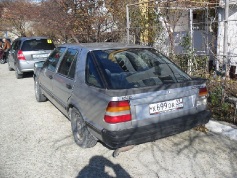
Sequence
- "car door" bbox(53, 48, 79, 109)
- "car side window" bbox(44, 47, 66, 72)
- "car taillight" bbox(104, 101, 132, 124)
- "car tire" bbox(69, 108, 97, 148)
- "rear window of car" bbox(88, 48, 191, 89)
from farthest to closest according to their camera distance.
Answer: "car side window" bbox(44, 47, 66, 72)
"car door" bbox(53, 48, 79, 109)
"car tire" bbox(69, 108, 97, 148)
"rear window of car" bbox(88, 48, 191, 89)
"car taillight" bbox(104, 101, 132, 124)

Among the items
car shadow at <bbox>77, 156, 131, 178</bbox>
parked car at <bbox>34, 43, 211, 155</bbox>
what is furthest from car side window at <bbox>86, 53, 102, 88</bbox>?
car shadow at <bbox>77, 156, 131, 178</bbox>

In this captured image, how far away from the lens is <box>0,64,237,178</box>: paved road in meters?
3.14

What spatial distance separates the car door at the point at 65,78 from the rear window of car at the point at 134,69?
588 mm

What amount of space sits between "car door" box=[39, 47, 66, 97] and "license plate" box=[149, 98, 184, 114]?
2.31m

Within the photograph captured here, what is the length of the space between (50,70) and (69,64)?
1.08 m

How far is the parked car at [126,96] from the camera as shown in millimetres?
2955

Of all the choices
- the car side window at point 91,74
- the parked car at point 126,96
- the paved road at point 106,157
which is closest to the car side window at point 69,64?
the parked car at point 126,96

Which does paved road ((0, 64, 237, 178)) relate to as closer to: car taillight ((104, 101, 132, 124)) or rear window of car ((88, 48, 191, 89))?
car taillight ((104, 101, 132, 124))

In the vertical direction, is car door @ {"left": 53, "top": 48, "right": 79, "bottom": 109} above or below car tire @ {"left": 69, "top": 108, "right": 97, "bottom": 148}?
above

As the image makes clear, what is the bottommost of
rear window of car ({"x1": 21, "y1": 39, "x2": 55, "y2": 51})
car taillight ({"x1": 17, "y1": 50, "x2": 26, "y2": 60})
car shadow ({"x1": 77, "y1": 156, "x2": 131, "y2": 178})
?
car shadow ({"x1": 77, "y1": 156, "x2": 131, "y2": 178})

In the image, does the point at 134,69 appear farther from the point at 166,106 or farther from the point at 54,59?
the point at 54,59

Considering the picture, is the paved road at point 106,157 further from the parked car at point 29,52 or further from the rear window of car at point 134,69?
the parked car at point 29,52

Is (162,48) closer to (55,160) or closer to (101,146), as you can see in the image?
(101,146)

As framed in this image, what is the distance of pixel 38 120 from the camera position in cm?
515
